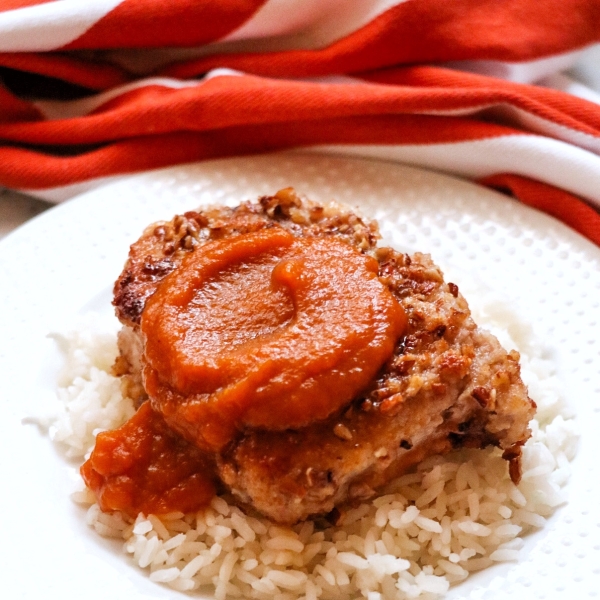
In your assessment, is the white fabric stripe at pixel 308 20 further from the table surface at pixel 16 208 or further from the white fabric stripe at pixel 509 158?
the table surface at pixel 16 208

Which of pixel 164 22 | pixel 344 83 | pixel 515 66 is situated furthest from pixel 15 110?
pixel 515 66

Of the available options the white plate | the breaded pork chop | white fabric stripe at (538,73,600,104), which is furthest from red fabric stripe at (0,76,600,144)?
the breaded pork chop

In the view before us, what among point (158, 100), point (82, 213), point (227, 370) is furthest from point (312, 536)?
point (158, 100)

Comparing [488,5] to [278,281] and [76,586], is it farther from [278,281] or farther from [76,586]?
[76,586]

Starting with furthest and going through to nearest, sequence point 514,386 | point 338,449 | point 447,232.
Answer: point 447,232 → point 514,386 → point 338,449

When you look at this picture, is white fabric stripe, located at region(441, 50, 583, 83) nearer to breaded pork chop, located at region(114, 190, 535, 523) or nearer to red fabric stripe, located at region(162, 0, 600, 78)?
red fabric stripe, located at region(162, 0, 600, 78)
